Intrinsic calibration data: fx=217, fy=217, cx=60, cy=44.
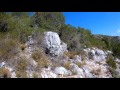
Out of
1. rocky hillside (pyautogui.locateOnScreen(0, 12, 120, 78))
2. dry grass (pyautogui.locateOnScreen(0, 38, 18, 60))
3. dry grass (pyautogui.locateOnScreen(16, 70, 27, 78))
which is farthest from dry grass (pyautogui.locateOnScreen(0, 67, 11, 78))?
dry grass (pyautogui.locateOnScreen(0, 38, 18, 60))

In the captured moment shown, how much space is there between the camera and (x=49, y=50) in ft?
25.1

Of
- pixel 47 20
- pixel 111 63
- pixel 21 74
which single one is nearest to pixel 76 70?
pixel 21 74

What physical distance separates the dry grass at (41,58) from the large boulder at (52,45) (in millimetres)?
386

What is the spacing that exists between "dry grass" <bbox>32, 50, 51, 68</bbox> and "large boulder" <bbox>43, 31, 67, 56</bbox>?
0.39 meters

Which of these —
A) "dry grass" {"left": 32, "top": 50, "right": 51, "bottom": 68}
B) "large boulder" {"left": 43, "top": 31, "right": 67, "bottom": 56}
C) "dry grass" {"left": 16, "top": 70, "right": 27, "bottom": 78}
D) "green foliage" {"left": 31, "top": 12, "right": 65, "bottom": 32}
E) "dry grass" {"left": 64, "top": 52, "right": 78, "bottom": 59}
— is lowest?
"dry grass" {"left": 16, "top": 70, "right": 27, "bottom": 78}

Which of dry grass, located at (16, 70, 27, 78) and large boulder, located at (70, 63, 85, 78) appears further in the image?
large boulder, located at (70, 63, 85, 78)

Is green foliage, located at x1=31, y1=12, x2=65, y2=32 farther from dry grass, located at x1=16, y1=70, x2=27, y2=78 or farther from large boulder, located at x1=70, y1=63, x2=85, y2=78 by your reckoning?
dry grass, located at x1=16, y1=70, x2=27, y2=78

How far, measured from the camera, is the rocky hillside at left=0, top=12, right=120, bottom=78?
6.25 metres

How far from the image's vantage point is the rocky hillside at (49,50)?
246 inches

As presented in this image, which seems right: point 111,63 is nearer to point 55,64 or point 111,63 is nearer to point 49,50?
point 49,50
